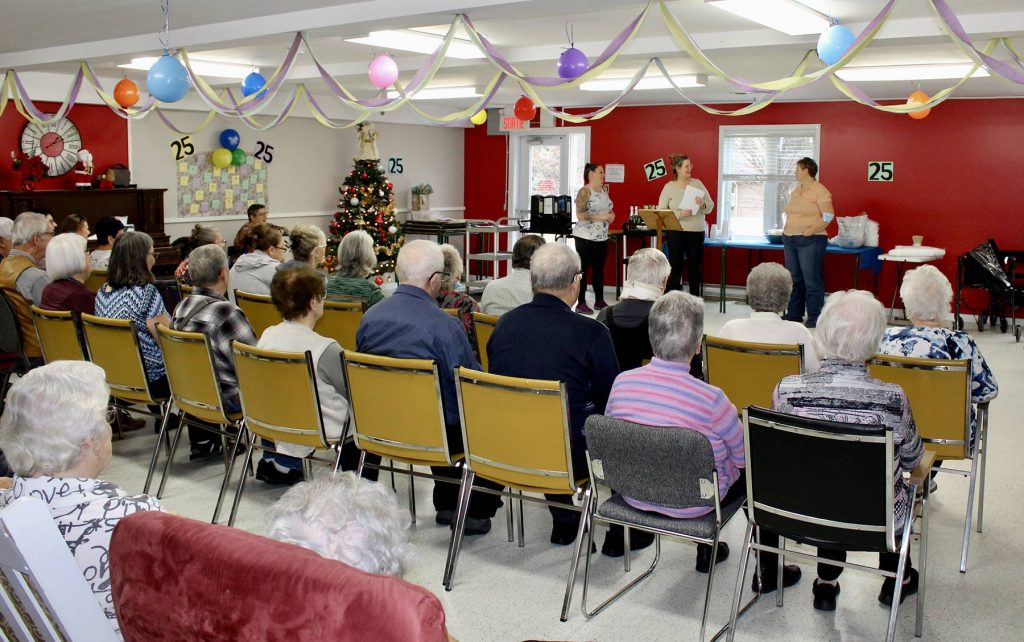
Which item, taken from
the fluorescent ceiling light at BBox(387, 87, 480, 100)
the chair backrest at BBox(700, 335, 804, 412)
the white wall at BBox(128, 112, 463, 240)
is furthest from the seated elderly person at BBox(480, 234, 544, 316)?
the white wall at BBox(128, 112, 463, 240)

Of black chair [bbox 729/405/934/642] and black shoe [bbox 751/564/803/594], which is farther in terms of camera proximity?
black shoe [bbox 751/564/803/594]

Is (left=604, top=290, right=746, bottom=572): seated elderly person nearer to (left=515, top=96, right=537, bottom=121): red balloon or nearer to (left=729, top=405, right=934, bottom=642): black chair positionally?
(left=729, top=405, right=934, bottom=642): black chair

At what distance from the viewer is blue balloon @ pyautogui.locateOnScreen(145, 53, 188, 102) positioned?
6.21 meters

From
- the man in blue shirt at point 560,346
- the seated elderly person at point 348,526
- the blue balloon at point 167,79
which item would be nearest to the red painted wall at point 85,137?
the blue balloon at point 167,79

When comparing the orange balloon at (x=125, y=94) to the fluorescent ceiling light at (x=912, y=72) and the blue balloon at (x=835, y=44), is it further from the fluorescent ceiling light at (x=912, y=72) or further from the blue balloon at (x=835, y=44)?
the fluorescent ceiling light at (x=912, y=72)

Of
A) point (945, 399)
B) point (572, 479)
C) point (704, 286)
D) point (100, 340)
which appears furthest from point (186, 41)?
point (704, 286)

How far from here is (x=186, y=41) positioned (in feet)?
23.6

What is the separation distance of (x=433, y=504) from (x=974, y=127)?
30.1 feet

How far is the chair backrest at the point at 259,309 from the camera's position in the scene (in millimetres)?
5871

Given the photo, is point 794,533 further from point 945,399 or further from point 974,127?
point 974,127

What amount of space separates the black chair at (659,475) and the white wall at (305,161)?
32.1ft

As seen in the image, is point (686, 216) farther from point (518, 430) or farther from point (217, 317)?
point (518, 430)

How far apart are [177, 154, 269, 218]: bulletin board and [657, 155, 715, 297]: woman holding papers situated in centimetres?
536

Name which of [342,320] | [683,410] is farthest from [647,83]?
[683,410]
